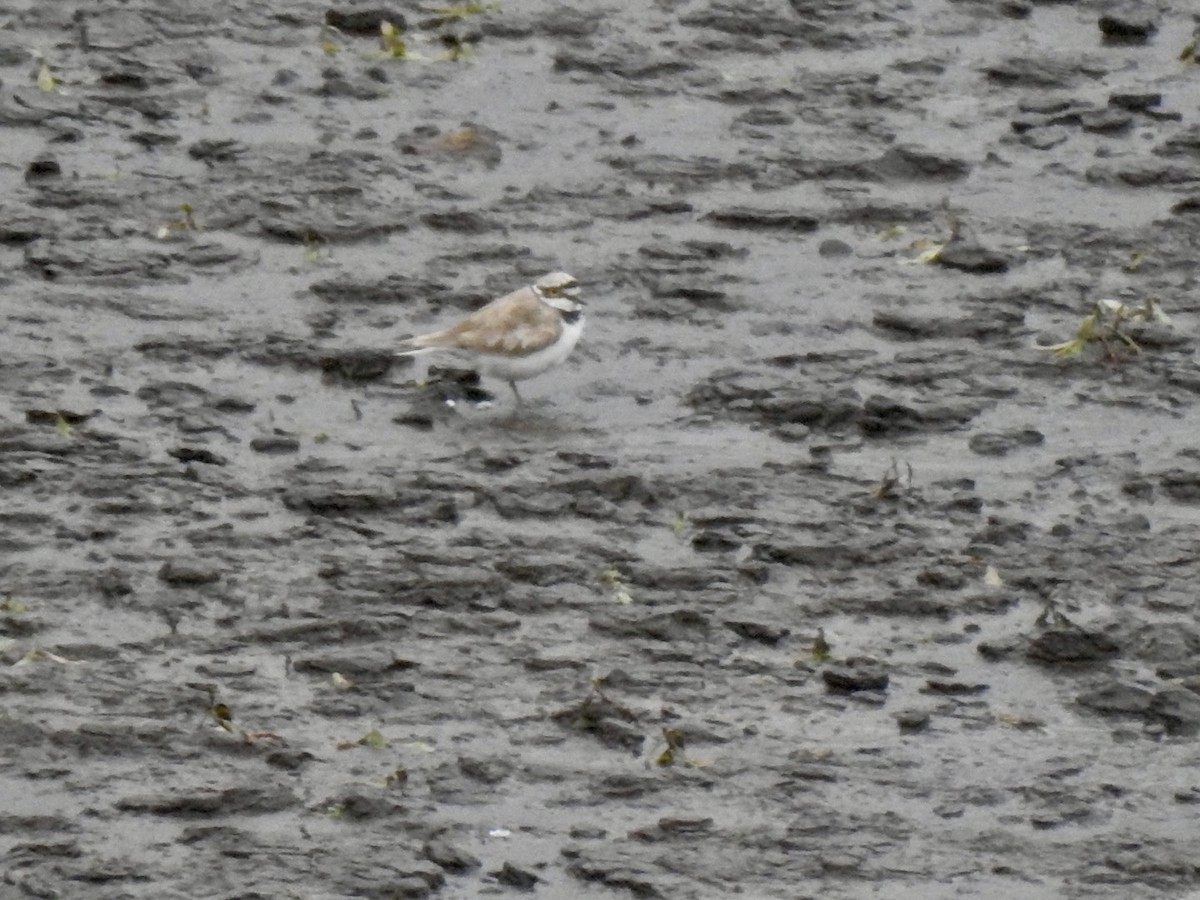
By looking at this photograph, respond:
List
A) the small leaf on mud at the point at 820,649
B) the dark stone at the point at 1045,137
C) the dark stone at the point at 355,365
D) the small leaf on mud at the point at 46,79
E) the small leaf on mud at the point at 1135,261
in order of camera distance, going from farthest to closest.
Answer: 1. the small leaf on mud at the point at 46,79
2. the dark stone at the point at 1045,137
3. the small leaf on mud at the point at 1135,261
4. the dark stone at the point at 355,365
5. the small leaf on mud at the point at 820,649

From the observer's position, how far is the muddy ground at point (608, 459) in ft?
31.0

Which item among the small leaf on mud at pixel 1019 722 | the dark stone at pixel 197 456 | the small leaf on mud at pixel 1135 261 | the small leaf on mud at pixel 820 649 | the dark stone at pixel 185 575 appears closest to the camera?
the small leaf on mud at pixel 1019 722

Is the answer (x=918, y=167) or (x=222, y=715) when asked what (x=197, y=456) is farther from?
(x=918, y=167)

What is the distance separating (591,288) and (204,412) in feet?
7.48

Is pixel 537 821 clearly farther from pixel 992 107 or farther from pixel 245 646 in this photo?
pixel 992 107

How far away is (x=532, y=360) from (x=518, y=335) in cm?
19

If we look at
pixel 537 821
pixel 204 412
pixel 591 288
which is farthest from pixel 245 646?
pixel 591 288

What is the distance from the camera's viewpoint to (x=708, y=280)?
46.7 ft

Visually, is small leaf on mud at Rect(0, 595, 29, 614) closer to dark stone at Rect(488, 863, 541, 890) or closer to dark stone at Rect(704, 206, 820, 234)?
dark stone at Rect(488, 863, 541, 890)

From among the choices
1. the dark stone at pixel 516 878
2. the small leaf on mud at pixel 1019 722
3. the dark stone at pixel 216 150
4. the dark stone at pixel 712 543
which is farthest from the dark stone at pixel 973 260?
the dark stone at pixel 516 878

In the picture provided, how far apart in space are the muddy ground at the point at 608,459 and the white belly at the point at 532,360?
0.20m

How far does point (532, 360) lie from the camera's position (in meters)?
12.8

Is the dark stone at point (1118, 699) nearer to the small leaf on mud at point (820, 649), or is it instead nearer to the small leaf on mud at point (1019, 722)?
the small leaf on mud at point (1019, 722)

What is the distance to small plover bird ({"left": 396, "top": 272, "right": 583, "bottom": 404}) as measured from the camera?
41.6 feet
